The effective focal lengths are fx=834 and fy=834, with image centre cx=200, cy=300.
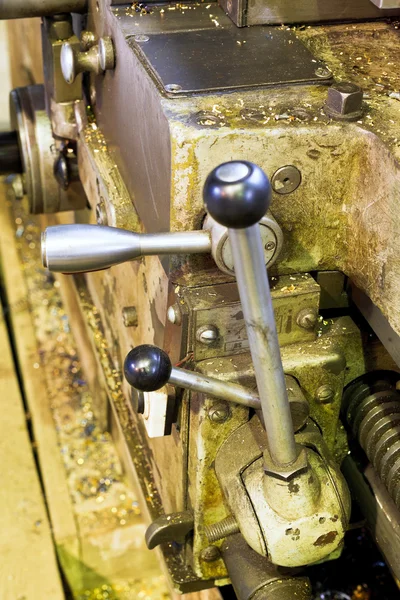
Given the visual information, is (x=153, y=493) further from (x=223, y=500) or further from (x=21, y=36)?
(x=21, y=36)

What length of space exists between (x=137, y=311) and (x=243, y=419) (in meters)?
0.33

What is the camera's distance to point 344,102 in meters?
0.98

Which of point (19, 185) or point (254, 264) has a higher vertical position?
point (254, 264)

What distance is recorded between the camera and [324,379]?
1102 mm

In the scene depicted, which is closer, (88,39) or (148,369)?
(148,369)

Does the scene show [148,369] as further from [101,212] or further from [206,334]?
[101,212]

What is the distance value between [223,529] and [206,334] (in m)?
0.26

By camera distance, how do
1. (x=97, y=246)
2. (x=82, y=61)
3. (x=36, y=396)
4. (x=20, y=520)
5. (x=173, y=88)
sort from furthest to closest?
(x=36, y=396) < (x=20, y=520) < (x=82, y=61) < (x=173, y=88) < (x=97, y=246)

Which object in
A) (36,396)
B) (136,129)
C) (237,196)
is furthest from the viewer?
(36,396)

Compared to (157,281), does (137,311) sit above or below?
below

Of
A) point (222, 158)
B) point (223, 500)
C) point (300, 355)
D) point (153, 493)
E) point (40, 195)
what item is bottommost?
point (153, 493)

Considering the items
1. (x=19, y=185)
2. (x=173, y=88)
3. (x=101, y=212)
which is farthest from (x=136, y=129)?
(x=19, y=185)

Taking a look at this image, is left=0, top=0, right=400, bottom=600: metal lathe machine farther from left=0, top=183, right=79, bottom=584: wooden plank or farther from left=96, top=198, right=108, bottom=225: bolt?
left=0, top=183, right=79, bottom=584: wooden plank

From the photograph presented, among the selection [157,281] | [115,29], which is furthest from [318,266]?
[115,29]
